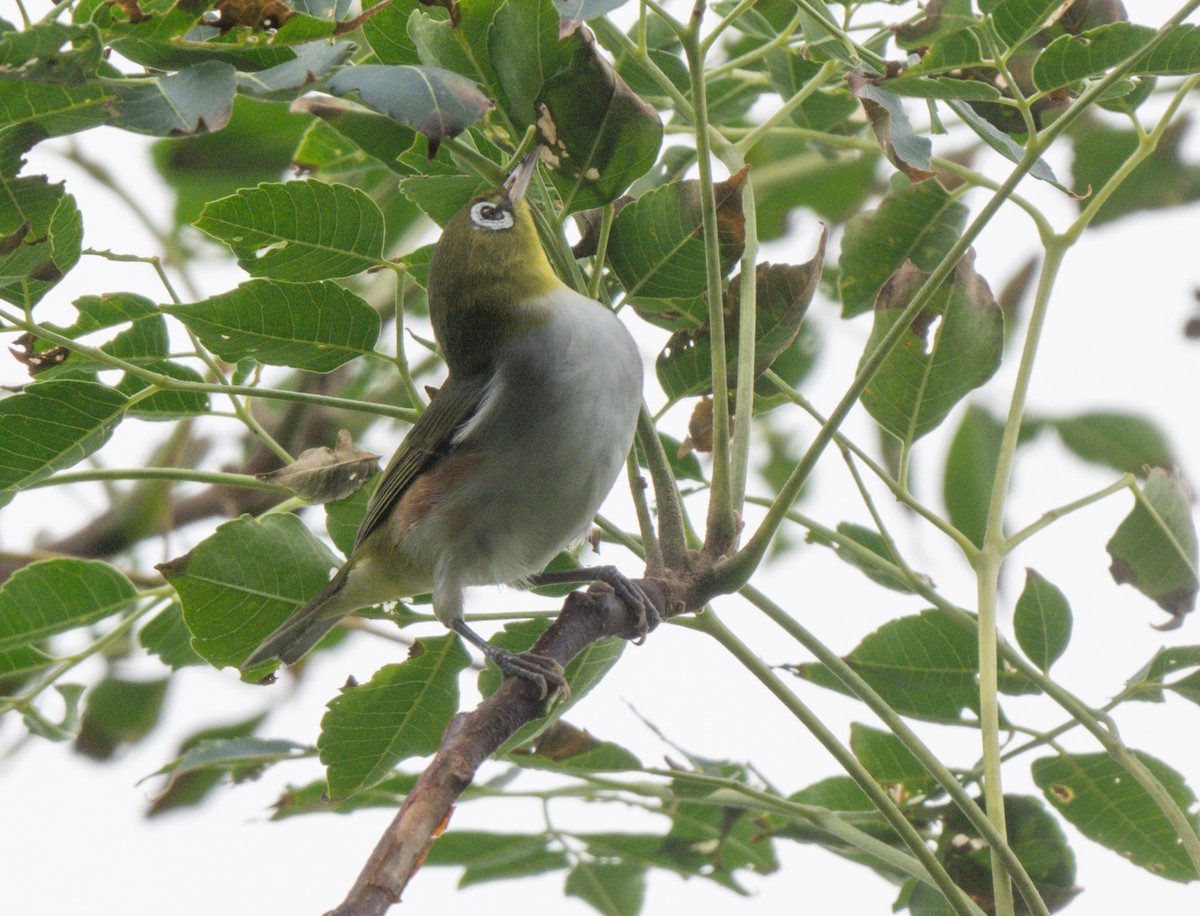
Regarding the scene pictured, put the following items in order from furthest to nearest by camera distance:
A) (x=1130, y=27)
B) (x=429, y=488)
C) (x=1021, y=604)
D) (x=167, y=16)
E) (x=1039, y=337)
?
1. (x=429, y=488)
2. (x=1021, y=604)
3. (x=1039, y=337)
4. (x=1130, y=27)
5. (x=167, y=16)

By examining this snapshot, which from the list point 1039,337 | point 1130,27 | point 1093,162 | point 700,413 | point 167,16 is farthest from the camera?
point 1093,162

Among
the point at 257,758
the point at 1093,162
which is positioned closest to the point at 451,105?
the point at 257,758

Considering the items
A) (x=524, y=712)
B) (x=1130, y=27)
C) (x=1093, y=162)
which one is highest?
(x=1093, y=162)

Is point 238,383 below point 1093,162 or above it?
below

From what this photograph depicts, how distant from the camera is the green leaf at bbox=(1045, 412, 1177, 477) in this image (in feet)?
12.9

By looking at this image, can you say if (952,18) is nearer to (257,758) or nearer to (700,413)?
(700,413)

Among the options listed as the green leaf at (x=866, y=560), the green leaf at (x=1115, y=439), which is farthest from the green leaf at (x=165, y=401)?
the green leaf at (x=1115, y=439)

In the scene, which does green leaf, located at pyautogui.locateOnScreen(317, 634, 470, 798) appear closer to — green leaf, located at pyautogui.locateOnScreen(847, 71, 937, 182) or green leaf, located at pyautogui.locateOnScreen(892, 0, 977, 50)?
green leaf, located at pyautogui.locateOnScreen(847, 71, 937, 182)

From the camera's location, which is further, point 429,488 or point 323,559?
point 429,488

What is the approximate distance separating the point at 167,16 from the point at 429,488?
154 cm

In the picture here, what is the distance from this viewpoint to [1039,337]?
2486 millimetres

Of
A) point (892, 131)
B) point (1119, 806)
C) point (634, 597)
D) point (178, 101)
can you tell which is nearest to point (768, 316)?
point (892, 131)

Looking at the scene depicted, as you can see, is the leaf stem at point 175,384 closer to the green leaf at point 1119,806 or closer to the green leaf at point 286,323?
the green leaf at point 286,323

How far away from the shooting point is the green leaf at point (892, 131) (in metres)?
2.11
